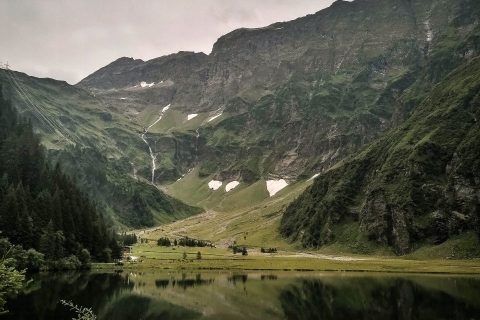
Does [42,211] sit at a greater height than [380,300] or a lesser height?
greater

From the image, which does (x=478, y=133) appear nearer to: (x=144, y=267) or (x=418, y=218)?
(x=418, y=218)

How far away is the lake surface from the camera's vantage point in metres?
68.0

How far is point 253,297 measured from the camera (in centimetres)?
8506

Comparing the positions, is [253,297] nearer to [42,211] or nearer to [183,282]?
[183,282]

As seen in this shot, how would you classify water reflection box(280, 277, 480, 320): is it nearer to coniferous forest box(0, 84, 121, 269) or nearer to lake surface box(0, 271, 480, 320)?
lake surface box(0, 271, 480, 320)

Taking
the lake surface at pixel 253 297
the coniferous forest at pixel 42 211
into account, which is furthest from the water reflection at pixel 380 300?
the coniferous forest at pixel 42 211

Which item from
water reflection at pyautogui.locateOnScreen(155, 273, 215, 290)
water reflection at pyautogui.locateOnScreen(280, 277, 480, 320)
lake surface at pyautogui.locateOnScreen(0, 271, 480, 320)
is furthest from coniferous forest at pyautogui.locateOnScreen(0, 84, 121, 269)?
water reflection at pyautogui.locateOnScreen(280, 277, 480, 320)

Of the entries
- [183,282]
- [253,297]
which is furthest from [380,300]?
[183,282]

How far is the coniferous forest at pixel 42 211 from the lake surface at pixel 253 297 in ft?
62.1

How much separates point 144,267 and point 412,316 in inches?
3833

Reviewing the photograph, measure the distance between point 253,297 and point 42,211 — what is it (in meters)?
83.8

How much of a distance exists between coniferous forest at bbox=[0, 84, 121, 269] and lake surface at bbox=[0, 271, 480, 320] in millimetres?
18921

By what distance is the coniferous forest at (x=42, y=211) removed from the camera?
427 ft

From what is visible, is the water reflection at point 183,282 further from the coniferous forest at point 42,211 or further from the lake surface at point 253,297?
the coniferous forest at point 42,211
